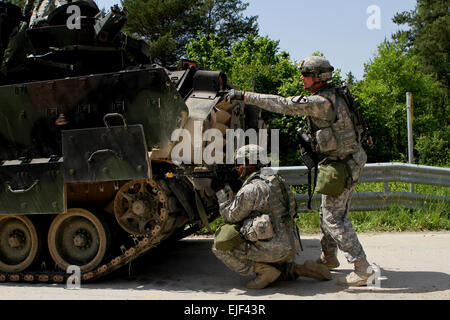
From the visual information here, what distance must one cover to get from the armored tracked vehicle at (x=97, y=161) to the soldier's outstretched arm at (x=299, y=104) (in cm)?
89

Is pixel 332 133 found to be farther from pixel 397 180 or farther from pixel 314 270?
pixel 397 180

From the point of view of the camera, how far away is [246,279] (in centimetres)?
569

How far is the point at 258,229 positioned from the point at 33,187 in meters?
2.55

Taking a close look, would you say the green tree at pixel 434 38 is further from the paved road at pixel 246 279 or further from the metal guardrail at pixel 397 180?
the paved road at pixel 246 279

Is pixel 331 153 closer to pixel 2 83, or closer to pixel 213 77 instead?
pixel 213 77

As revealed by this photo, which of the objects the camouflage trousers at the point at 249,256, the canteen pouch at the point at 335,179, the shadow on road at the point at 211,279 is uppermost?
the canteen pouch at the point at 335,179

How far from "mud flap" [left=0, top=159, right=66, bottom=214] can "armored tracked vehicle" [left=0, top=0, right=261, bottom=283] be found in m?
0.01

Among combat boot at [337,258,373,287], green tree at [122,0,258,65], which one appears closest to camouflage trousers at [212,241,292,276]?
combat boot at [337,258,373,287]

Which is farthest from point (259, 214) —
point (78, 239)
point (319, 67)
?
point (78, 239)

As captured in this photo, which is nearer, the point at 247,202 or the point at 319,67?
the point at 247,202

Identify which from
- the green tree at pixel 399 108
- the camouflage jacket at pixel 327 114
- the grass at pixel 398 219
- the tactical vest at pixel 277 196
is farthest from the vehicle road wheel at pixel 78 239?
the green tree at pixel 399 108

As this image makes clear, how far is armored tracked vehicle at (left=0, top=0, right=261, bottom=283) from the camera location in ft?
18.5

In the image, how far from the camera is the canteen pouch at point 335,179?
199 inches
